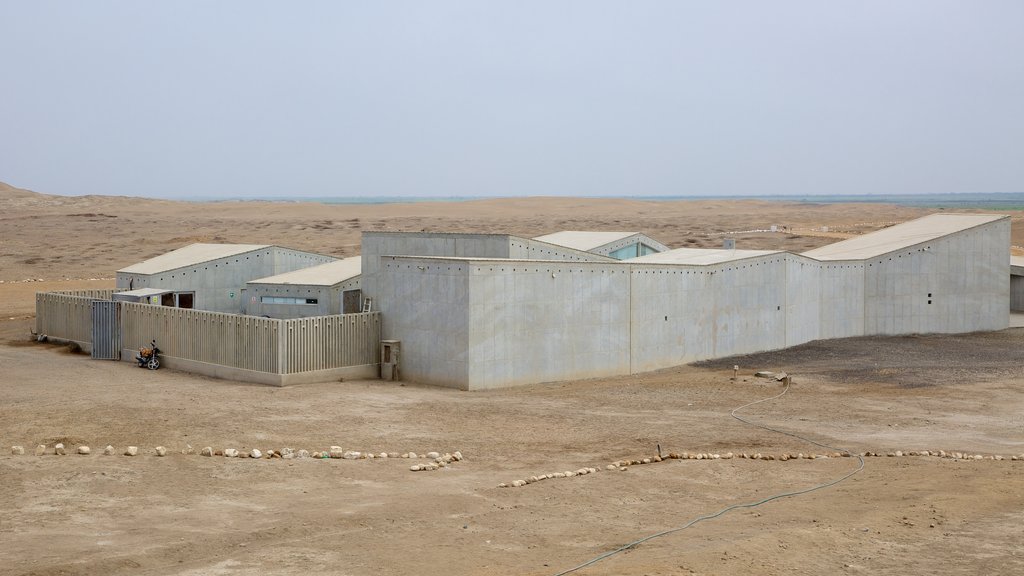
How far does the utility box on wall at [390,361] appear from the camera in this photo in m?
26.2

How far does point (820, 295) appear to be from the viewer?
113ft

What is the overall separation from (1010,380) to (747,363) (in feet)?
21.6

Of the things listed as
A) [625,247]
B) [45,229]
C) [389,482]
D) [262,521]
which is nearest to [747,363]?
[625,247]

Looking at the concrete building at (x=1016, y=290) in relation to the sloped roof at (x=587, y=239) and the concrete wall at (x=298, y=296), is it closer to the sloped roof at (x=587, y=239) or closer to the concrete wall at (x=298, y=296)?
the sloped roof at (x=587, y=239)

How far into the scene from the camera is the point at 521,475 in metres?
16.7

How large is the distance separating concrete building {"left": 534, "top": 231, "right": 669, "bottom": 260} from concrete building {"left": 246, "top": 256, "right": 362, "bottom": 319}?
9.01m

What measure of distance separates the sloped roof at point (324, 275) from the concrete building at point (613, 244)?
7.70 metres

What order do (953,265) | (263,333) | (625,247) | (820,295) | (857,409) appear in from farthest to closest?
(625,247), (953,265), (820,295), (263,333), (857,409)

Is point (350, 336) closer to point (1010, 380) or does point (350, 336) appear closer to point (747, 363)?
point (747, 363)

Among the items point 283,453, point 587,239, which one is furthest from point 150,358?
point 587,239

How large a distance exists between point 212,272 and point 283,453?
19676 mm

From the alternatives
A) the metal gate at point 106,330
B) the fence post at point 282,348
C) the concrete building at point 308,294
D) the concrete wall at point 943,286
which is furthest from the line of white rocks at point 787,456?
the concrete wall at point 943,286

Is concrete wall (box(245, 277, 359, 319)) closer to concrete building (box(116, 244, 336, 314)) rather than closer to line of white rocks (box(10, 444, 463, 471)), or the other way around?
concrete building (box(116, 244, 336, 314))

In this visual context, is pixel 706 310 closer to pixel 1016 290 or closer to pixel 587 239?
pixel 587 239
